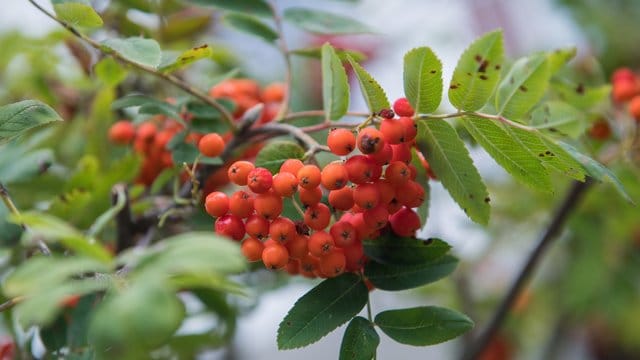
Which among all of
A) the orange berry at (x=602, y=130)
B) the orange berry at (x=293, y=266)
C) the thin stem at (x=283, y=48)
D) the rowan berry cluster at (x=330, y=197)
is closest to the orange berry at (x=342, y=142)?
the rowan berry cluster at (x=330, y=197)

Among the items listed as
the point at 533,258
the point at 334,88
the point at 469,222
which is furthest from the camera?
the point at 469,222

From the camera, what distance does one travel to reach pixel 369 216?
1.80 feet

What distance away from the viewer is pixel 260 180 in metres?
0.53

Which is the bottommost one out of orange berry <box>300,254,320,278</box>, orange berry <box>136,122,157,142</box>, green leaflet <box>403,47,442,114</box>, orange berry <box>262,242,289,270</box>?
orange berry <box>136,122,157,142</box>

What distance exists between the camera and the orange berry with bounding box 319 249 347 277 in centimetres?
55

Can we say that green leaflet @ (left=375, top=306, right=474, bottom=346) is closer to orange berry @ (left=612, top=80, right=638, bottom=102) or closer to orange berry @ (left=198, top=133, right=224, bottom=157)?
orange berry @ (left=198, top=133, right=224, bottom=157)

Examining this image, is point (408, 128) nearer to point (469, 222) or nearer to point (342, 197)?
point (342, 197)

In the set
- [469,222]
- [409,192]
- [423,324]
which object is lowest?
[469,222]

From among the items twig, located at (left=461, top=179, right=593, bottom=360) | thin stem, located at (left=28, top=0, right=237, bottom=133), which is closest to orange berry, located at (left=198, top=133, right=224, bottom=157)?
thin stem, located at (left=28, top=0, right=237, bottom=133)

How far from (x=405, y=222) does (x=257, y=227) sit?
0.13 meters

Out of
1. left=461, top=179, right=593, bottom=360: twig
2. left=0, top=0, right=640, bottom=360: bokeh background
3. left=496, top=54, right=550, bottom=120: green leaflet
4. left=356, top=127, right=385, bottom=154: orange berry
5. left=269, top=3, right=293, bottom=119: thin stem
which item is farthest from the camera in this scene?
left=0, top=0, right=640, bottom=360: bokeh background

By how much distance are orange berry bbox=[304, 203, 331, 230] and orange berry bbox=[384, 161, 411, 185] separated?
5 centimetres

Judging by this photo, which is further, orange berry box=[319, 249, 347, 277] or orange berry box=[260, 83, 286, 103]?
orange berry box=[260, 83, 286, 103]

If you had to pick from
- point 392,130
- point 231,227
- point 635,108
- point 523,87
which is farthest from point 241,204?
point 635,108
